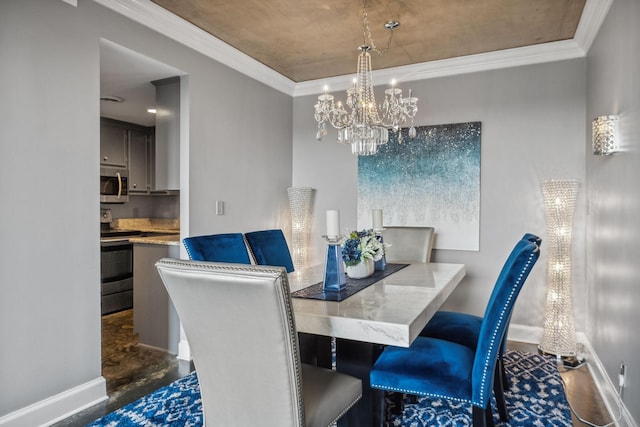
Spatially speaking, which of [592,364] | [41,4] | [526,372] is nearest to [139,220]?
[41,4]

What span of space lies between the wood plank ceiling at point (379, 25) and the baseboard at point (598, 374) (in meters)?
2.46

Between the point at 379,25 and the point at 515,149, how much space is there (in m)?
1.65

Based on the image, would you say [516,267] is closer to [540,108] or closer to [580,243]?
[580,243]

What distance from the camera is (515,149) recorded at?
3652 millimetres

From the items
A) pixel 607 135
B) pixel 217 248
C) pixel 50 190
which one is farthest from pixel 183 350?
pixel 607 135

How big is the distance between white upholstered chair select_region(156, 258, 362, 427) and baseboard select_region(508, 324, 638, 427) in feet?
5.54

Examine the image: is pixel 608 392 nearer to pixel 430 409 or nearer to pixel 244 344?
pixel 430 409

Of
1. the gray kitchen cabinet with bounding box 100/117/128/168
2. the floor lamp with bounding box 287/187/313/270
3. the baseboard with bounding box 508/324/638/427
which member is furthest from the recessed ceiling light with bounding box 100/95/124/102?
the baseboard with bounding box 508/324/638/427

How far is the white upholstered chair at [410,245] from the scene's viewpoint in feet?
11.1

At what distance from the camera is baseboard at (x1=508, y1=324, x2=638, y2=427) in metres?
2.16

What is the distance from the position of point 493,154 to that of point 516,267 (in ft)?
7.96

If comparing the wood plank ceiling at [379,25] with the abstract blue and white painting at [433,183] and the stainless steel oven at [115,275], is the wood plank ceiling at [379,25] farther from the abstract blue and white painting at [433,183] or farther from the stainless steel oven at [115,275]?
the stainless steel oven at [115,275]

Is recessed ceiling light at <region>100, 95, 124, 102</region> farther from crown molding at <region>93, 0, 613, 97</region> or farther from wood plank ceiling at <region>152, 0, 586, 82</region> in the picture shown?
wood plank ceiling at <region>152, 0, 586, 82</region>

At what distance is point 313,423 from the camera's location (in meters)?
1.41
